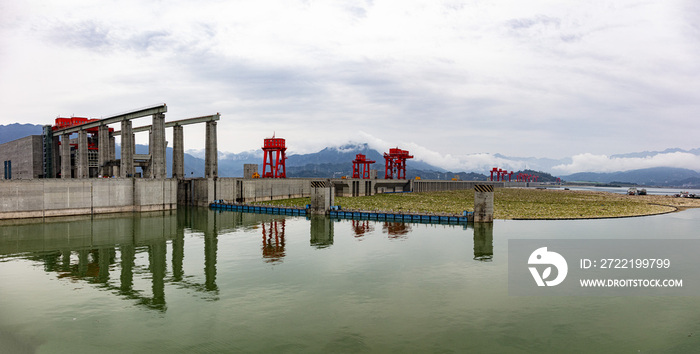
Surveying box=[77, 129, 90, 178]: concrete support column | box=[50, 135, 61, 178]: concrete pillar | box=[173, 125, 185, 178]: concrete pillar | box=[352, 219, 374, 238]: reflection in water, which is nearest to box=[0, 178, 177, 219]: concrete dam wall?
box=[173, 125, 185, 178]: concrete pillar

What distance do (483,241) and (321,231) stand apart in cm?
2313

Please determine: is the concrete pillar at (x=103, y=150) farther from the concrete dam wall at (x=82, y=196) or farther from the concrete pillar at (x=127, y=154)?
the concrete dam wall at (x=82, y=196)

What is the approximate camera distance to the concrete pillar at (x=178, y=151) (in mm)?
95875

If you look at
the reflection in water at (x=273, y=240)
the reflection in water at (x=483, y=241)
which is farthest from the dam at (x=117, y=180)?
the reflection in water at (x=273, y=240)

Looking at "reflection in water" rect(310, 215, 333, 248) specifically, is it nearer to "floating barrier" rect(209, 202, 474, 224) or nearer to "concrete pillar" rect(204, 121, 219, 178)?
"floating barrier" rect(209, 202, 474, 224)

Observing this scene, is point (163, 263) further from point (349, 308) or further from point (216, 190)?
point (216, 190)

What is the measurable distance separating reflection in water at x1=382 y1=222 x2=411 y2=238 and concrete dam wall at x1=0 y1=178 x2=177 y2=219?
161 ft

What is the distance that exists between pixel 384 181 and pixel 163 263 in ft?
397

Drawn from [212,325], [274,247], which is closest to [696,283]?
[212,325]

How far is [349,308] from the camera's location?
2566 cm

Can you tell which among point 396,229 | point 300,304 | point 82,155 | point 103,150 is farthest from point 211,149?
point 300,304

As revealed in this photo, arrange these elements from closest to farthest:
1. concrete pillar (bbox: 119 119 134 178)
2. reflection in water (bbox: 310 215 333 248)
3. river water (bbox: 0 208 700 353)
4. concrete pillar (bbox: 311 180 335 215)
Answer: river water (bbox: 0 208 700 353) → reflection in water (bbox: 310 215 333 248) → concrete pillar (bbox: 311 180 335 215) → concrete pillar (bbox: 119 119 134 178)

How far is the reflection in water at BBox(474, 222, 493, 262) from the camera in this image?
137 feet

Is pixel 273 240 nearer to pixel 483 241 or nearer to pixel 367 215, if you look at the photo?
pixel 483 241
